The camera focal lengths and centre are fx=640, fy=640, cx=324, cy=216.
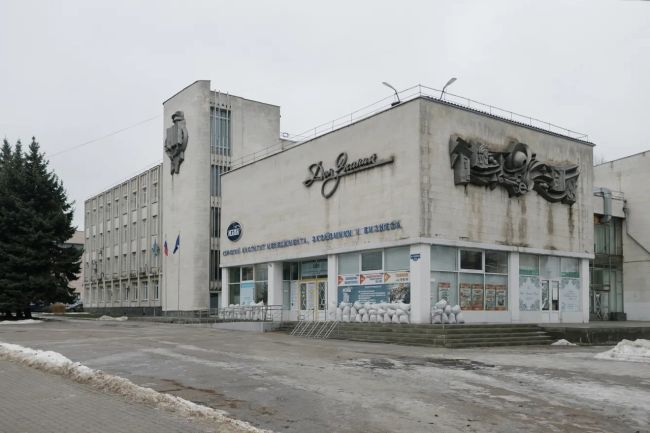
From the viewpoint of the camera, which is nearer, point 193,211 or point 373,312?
point 373,312

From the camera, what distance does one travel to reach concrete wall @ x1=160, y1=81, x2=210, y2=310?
4569 cm

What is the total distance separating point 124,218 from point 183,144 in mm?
16535

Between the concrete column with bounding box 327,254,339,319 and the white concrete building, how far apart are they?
5 centimetres

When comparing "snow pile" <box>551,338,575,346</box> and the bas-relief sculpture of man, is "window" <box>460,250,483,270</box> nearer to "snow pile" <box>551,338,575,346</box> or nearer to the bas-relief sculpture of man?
"snow pile" <box>551,338,575,346</box>

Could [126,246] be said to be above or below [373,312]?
above

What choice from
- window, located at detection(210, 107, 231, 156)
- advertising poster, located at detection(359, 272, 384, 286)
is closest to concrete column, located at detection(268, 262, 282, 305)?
advertising poster, located at detection(359, 272, 384, 286)

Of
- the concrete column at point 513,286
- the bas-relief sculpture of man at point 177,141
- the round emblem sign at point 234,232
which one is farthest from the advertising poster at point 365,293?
the bas-relief sculpture of man at point 177,141

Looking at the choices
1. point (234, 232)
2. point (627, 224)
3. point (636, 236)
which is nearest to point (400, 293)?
point (234, 232)

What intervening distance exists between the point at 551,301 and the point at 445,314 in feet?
25.5

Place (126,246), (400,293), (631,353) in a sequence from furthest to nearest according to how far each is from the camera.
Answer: (126,246), (400,293), (631,353)

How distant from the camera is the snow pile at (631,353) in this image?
17109mm

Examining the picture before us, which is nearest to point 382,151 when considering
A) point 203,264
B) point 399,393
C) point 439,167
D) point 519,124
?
point 439,167

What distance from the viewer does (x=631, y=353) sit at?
17453 millimetres

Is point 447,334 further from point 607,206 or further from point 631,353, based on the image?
point 607,206
